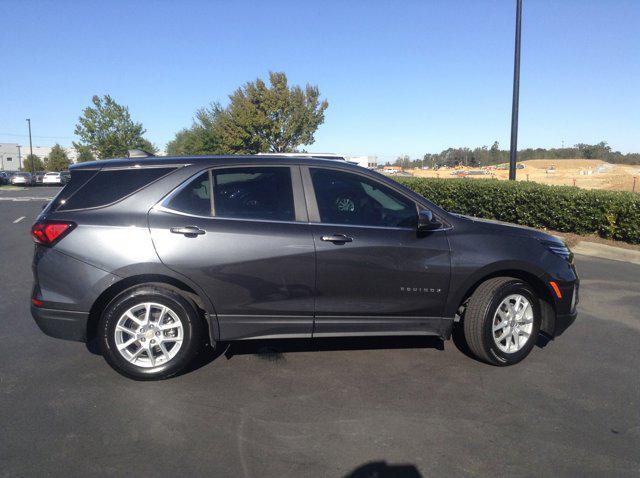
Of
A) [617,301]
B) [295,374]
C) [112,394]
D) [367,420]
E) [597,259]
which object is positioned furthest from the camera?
[597,259]

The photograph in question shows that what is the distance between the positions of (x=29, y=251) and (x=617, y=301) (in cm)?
1025

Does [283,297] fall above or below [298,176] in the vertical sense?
below

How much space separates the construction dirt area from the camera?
106 ft

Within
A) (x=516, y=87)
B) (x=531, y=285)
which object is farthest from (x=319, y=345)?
(x=516, y=87)

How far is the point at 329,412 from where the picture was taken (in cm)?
387

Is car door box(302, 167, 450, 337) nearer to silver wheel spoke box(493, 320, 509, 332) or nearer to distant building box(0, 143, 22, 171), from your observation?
silver wheel spoke box(493, 320, 509, 332)

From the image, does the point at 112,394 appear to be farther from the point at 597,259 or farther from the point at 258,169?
the point at 597,259

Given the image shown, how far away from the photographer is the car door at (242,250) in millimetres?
4234

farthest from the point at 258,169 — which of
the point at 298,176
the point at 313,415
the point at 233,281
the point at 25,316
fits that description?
the point at 25,316

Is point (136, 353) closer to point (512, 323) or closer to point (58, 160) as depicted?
point (512, 323)

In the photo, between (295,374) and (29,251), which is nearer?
(295,374)

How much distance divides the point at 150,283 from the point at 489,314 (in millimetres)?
2813

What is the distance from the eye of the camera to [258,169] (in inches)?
180

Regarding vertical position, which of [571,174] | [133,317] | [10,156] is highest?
[10,156]
